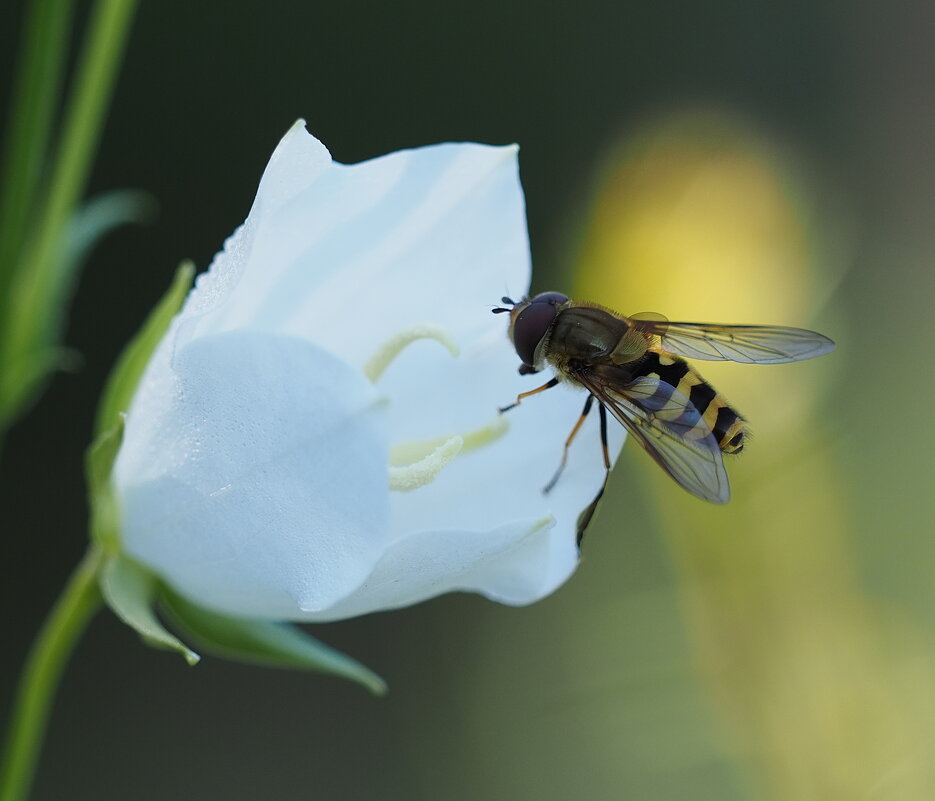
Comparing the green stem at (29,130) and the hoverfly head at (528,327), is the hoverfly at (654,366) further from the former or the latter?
the green stem at (29,130)

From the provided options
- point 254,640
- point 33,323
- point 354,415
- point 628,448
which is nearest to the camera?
point 354,415

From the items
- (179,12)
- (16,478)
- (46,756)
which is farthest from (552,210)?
(46,756)

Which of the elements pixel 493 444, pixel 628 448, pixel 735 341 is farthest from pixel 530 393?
pixel 628 448

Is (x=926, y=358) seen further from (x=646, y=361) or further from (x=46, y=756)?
(x=46, y=756)

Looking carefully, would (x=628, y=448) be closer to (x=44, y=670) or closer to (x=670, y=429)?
(x=670, y=429)

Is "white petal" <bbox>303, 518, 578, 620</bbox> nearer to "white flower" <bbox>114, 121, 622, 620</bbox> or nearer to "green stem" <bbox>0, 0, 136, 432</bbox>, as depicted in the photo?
"white flower" <bbox>114, 121, 622, 620</bbox>
